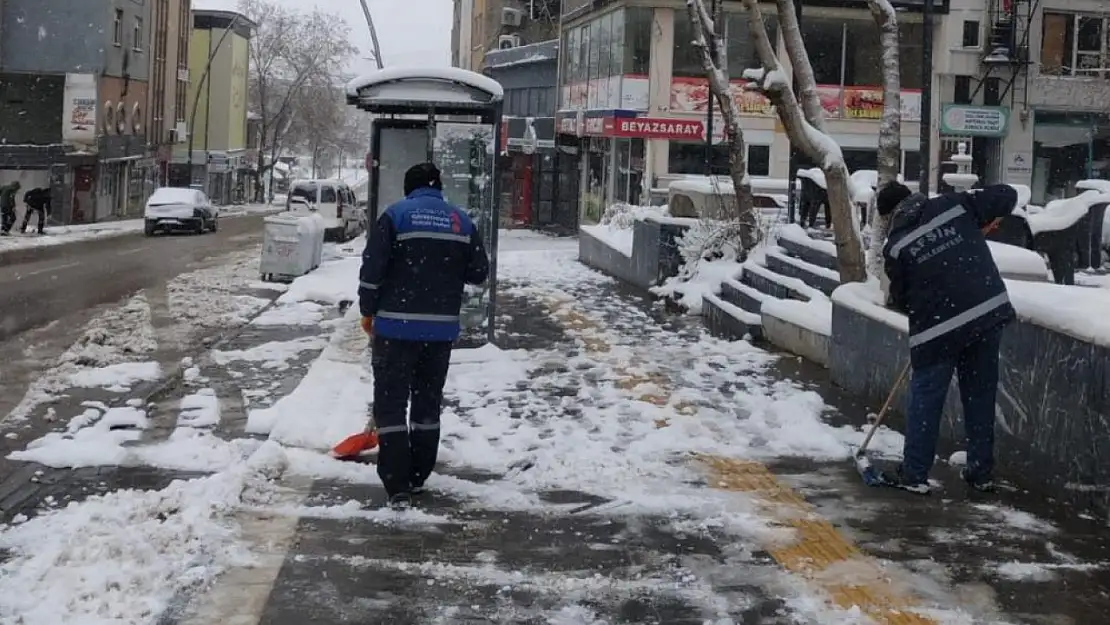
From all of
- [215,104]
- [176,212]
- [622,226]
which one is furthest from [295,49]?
[622,226]

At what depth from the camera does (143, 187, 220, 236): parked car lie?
122 feet

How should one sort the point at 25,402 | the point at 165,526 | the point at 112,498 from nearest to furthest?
the point at 165,526
the point at 112,498
the point at 25,402

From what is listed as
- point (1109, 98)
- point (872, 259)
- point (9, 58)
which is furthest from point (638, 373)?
point (9, 58)

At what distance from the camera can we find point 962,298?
21.9ft

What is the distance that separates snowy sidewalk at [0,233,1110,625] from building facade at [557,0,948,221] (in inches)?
1014

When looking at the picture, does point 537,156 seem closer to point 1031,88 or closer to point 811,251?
point 1031,88

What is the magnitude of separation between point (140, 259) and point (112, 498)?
68.3 ft

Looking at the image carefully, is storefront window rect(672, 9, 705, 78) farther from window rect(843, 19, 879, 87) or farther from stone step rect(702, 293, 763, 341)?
stone step rect(702, 293, 763, 341)

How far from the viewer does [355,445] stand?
756 cm

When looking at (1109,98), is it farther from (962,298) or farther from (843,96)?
(962,298)

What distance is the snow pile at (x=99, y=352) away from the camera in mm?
9977

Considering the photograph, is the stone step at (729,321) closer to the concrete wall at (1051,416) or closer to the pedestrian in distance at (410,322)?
the concrete wall at (1051,416)

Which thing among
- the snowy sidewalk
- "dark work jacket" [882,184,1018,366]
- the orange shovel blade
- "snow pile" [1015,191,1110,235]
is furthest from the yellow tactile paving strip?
"snow pile" [1015,191,1110,235]

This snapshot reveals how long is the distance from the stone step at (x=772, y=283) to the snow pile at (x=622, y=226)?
4109 mm
